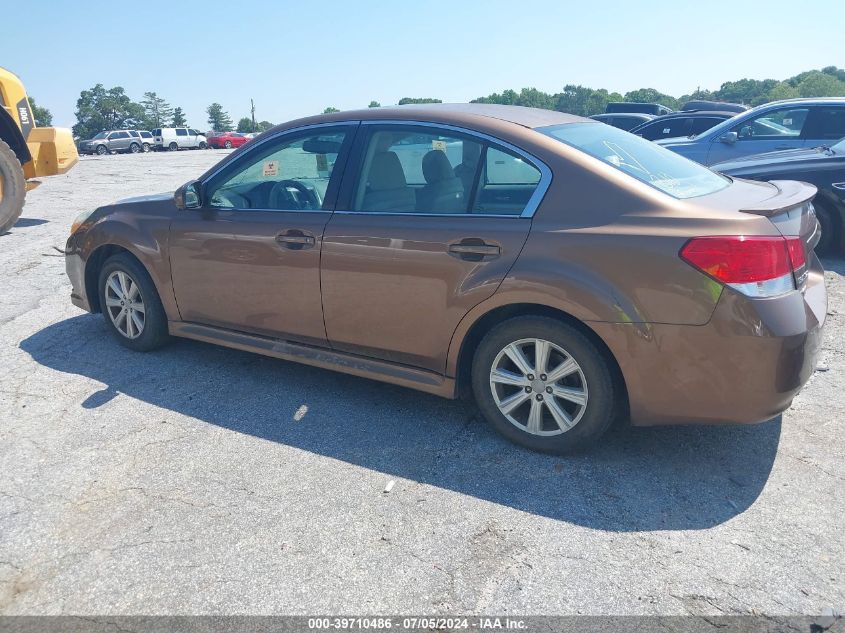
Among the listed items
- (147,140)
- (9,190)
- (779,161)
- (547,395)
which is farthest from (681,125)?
(147,140)

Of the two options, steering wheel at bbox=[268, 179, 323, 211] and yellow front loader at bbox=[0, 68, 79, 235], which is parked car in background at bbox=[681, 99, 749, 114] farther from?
steering wheel at bbox=[268, 179, 323, 211]

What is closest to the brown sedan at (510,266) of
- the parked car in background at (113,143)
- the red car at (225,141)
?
the parked car in background at (113,143)

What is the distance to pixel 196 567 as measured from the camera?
261 centimetres

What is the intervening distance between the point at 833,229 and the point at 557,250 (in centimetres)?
531

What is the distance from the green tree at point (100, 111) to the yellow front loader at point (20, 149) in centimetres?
10144

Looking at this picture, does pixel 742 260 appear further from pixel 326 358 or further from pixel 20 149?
pixel 20 149

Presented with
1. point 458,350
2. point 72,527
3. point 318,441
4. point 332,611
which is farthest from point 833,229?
point 72,527

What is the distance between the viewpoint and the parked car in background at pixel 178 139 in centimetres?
5356

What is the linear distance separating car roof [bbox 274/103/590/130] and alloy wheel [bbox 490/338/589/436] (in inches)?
47.1

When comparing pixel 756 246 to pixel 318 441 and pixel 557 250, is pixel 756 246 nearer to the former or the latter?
pixel 557 250

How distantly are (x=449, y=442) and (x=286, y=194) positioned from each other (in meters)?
1.81

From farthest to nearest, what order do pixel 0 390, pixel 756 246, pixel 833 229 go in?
pixel 833 229
pixel 0 390
pixel 756 246

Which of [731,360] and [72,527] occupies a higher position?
[731,360]

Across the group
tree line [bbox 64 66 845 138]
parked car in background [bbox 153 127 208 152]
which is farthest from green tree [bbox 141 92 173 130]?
parked car in background [bbox 153 127 208 152]
